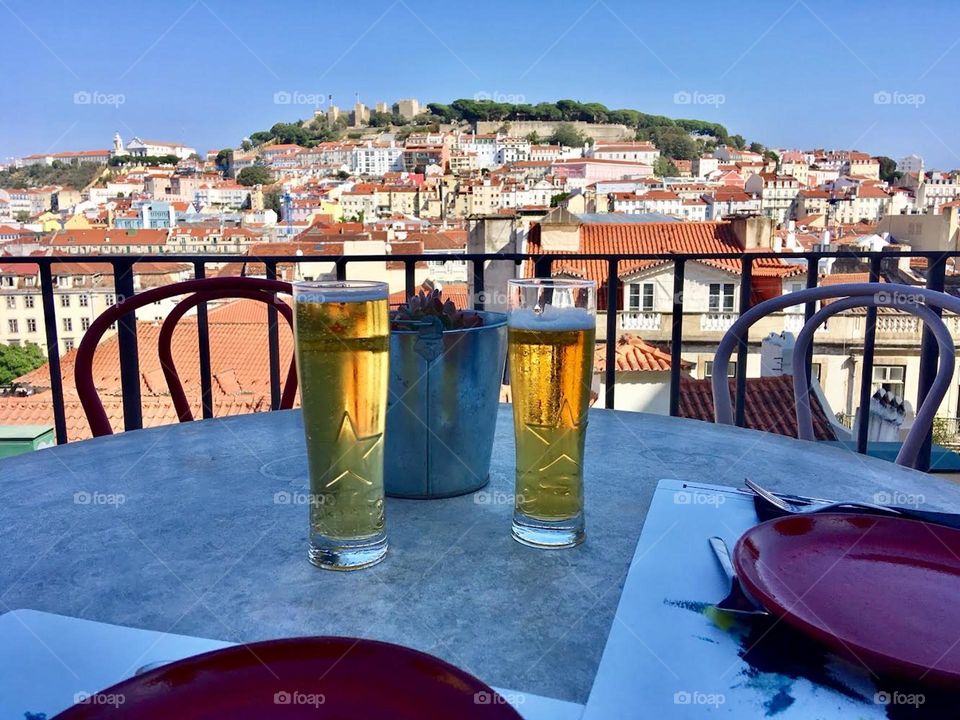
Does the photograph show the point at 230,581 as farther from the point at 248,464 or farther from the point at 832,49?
the point at 832,49

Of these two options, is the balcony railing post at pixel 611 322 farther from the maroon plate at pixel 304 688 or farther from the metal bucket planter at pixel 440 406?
the maroon plate at pixel 304 688

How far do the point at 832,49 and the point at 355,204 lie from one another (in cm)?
4721

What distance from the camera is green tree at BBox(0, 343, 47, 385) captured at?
1101 inches

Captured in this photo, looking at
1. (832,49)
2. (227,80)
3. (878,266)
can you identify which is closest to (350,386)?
(878,266)

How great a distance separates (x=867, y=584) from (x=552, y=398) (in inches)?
9.8

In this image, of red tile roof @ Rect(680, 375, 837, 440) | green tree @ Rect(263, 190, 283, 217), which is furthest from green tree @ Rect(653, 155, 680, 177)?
red tile roof @ Rect(680, 375, 837, 440)

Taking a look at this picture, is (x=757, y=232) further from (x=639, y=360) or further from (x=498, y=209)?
(x=498, y=209)

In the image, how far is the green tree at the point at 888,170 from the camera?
59.6m

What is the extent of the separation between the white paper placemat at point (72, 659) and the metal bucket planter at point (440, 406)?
0.26m

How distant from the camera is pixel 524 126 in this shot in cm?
7719

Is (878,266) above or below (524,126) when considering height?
below

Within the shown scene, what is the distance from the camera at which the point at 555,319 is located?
564 millimetres

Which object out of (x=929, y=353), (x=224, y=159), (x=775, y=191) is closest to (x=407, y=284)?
(x=929, y=353)

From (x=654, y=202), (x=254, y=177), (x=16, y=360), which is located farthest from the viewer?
(x=254, y=177)
